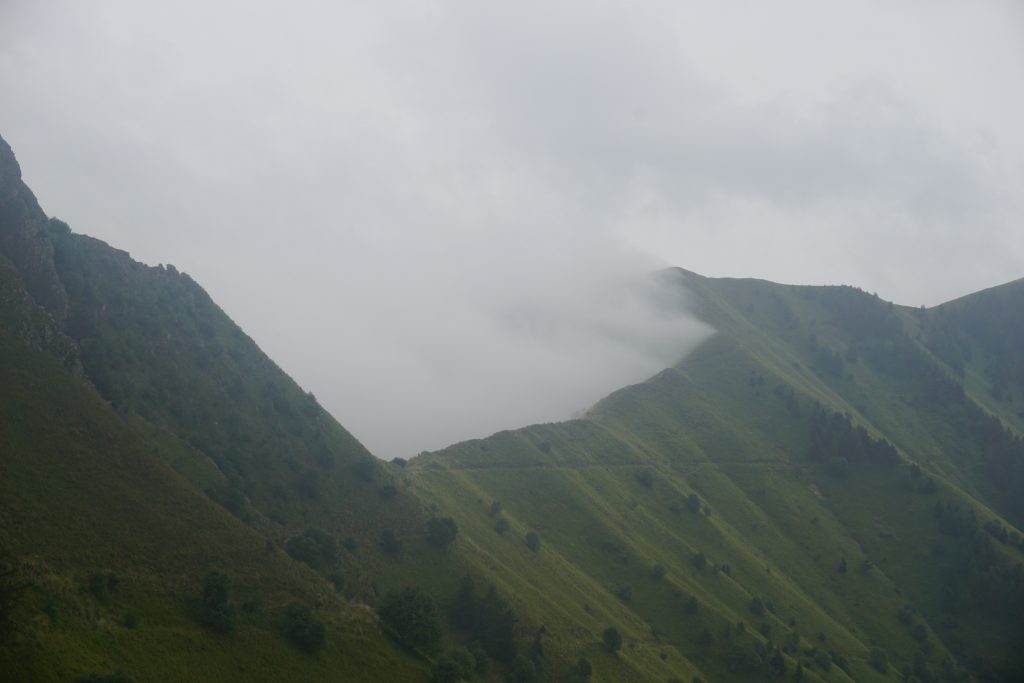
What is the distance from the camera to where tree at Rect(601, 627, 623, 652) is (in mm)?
109750

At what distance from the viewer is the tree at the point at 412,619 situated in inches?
3408

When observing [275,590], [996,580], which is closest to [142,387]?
[275,590]

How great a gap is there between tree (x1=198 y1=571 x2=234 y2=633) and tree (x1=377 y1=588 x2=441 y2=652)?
22513 mm

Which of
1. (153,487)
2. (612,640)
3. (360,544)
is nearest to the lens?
(153,487)

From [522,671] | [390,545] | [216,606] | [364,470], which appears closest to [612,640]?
[522,671]

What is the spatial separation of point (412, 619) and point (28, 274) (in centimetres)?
7105

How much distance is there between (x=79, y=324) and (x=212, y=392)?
2210 centimetres

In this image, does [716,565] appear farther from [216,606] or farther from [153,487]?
[153,487]

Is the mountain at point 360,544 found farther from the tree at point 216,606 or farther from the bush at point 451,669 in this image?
the bush at point 451,669

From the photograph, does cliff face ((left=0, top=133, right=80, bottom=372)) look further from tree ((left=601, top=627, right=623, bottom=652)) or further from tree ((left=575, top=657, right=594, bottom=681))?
tree ((left=601, top=627, right=623, bottom=652))

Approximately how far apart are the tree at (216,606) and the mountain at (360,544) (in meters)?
0.23

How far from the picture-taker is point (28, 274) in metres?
101

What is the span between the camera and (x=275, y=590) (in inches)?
3140

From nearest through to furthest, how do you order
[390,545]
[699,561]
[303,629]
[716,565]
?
[303,629]
[390,545]
[699,561]
[716,565]
